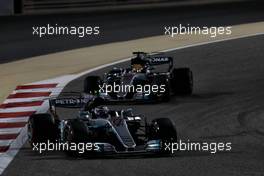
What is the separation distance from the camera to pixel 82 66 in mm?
26047

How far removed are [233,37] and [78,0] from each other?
24.0 feet

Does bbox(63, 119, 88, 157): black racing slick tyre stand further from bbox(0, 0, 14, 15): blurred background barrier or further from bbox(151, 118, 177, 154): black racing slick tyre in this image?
bbox(0, 0, 14, 15): blurred background barrier

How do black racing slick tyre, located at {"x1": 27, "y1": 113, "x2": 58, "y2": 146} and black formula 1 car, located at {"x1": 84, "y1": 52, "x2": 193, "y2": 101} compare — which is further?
black formula 1 car, located at {"x1": 84, "y1": 52, "x2": 193, "y2": 101}

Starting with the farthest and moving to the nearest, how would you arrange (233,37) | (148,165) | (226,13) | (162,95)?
(226,13) → (233,37) → (162,95) → (148,165)

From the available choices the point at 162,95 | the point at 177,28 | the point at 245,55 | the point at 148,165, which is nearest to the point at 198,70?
the point at 245,55

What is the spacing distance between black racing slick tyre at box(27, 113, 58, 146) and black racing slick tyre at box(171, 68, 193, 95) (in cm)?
551

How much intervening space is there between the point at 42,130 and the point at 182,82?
18.8 feet

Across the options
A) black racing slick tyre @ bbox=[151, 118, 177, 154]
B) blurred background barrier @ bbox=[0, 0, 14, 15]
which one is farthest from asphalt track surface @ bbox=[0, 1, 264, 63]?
black racing slick tyre @ bbox=[151, 118, 177, 154]

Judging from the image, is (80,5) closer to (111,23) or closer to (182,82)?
(111,23)

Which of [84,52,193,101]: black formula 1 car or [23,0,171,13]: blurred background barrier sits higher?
[23,0,171,13]: blurred background barrier

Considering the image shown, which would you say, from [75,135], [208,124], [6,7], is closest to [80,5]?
[6,7]

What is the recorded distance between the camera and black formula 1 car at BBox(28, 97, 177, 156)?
15508mm

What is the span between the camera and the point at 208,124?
59.3ft

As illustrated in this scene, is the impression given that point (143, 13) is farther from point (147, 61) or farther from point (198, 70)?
point (147, 61)
